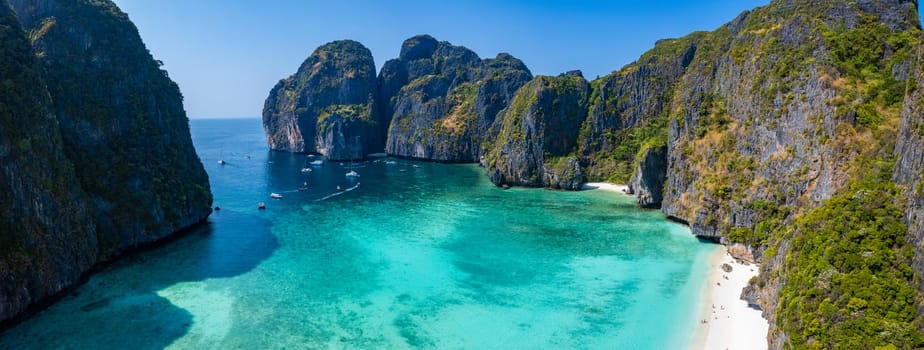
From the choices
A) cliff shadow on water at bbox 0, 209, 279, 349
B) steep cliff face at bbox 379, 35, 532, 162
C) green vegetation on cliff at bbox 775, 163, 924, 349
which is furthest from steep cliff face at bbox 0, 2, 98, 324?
steep cliff face at bbox 379, 35, 532, 162

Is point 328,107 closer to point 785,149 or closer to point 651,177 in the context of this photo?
point 651,177

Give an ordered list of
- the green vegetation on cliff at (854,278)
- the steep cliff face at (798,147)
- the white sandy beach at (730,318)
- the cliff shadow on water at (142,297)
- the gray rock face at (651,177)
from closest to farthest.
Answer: the green vegetation on cliff at (854,278) < the steep cliff face at (798,147) < the white sandy beach at (730,318) < the cliff shadow on water at (142,297) < the gray rock face at (651,177)

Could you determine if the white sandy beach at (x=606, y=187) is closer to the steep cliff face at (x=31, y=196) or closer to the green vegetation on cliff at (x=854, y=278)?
the green vegetation on cliff at (x=854, y=278)

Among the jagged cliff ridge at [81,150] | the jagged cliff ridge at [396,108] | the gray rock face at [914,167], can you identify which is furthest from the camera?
the jagged cliff ridge at [396,108]

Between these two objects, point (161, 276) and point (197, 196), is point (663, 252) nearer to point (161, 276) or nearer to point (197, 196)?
point (161, 276)

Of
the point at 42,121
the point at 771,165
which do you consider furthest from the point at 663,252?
the point at 42,121

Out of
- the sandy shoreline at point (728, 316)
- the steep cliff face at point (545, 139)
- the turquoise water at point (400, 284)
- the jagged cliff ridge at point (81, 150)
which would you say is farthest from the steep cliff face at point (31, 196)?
the steep cliff face at point (545, 139)
